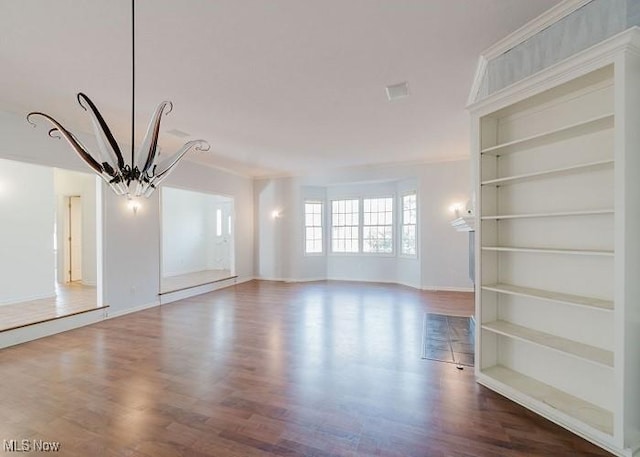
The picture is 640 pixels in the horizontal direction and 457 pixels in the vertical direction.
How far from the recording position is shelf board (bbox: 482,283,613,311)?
6.48ft

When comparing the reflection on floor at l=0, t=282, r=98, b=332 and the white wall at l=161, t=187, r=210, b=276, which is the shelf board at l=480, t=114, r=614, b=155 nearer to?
the reflection on floor at l=0, t=282, r=98, b=332

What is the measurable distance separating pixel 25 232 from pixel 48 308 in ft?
6.18

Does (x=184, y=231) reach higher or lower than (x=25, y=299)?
higher

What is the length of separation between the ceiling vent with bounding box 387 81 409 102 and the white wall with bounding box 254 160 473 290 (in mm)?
3834

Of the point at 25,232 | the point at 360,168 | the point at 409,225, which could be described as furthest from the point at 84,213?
the point at 409,225

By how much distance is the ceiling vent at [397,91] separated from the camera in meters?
3.26

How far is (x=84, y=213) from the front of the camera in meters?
7.39

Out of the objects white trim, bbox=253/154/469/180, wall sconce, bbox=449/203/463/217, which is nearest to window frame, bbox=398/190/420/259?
white trim, bbox=253/154/469/180

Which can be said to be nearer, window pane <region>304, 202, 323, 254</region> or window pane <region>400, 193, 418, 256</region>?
window pane <region>400, 193, 418, 256</region>

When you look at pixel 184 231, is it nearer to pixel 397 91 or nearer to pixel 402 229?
pixel 402 229

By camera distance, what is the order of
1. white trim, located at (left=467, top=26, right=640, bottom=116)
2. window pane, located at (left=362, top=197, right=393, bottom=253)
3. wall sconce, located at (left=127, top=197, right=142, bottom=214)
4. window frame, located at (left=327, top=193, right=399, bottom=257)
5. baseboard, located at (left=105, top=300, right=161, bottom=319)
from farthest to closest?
window pane, located at (left=362, top=197, right=393, bottom=253), window frame, located at (left=327, top=193, right=399, bottom=257), wall sconce, located at (left=127, top=197, right=142, bottom=214), baseboard, located at (left=105, top=300, right=161, bottom=319), white trim, located at (left=467, top=26, right=640, bottom=116)

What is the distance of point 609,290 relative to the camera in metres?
2.04

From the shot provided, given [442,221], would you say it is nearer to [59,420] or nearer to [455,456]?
[455,456]

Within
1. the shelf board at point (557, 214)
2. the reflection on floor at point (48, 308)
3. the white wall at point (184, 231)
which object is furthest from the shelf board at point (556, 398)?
the white wall at point (184, 231)
